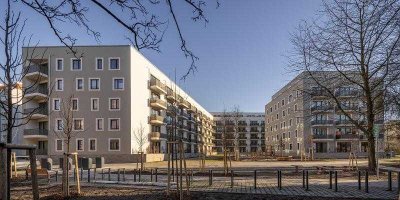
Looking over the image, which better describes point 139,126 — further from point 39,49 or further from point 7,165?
point 7,165

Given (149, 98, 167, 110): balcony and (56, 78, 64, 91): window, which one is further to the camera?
(149, 98, 167, 110): balcony

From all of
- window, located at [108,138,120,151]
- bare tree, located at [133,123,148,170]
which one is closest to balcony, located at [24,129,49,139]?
window, located at [108,138,120,151]

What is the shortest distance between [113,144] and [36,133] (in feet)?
31.0

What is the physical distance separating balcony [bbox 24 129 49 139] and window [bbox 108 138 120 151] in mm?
7708

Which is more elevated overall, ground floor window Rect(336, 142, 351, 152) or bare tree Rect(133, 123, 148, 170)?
bare tree Rect(133, 123, 148, 170)

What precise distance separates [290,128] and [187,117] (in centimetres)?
2129

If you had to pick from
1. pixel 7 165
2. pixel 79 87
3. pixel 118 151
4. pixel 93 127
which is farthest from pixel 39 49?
pixel 7 165

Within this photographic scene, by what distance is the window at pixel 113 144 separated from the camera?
173 ft

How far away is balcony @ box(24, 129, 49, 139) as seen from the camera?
52812mm

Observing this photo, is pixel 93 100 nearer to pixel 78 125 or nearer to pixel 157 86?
pixel 78 125

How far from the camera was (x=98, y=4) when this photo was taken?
4.15 m

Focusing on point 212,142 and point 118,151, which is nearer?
point 118,151

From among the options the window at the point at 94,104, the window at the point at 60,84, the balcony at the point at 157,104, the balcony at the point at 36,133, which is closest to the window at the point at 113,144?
the window at the point at 94,104

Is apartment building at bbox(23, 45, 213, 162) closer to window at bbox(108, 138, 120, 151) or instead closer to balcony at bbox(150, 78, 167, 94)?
window at bbox(108, 138, 120, 151)
